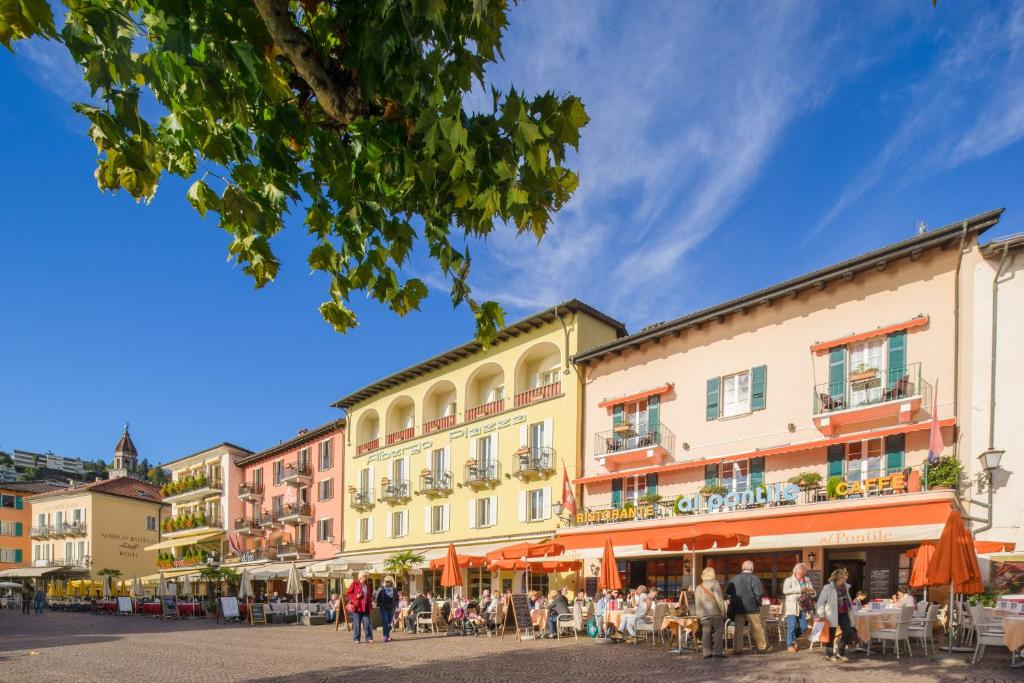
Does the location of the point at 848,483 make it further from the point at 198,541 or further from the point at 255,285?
the point at 198,541

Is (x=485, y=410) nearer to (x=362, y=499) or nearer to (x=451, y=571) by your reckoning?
(x=451, y=571)

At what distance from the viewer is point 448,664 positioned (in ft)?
42.9

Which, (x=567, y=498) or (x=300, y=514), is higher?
(x=567, y=498)

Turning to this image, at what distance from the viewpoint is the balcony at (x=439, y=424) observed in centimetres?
3444

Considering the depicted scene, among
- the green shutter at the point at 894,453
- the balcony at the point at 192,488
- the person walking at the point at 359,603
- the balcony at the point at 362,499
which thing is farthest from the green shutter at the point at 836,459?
the balcony at the point at 192,488

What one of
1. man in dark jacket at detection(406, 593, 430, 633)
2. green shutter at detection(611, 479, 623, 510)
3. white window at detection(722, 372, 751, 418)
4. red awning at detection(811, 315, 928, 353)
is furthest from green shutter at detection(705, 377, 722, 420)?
man in dark jacket at detection(406, 593, 430, 633)

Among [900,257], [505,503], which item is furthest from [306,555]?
[900,257]

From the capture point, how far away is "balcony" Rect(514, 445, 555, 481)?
1118 inches

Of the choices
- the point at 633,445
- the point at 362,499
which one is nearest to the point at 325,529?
the point at 362,499

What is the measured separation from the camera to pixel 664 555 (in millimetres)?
23781

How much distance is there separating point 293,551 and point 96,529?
2862 cm

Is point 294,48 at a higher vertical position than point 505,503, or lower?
higher

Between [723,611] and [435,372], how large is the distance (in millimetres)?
24624

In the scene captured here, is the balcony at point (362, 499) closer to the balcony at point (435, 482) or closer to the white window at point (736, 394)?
the balcony at point (435, 482)
